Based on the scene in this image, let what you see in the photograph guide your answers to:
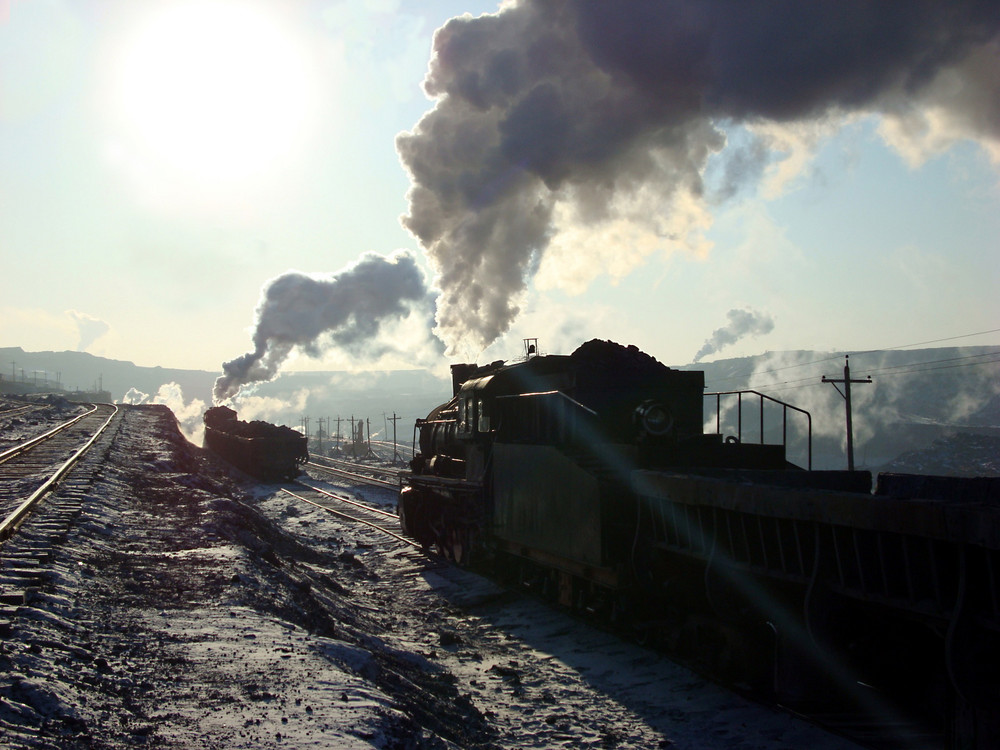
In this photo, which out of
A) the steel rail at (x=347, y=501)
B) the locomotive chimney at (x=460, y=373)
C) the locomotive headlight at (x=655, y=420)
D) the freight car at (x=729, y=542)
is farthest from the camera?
the steel rail at (x=347, y=501)

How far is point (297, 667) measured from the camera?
5957 mm

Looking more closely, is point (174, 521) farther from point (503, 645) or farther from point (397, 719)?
point (397, 719)

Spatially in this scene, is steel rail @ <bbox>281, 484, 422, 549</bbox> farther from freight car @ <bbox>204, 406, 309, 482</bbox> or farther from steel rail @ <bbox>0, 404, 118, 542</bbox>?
steel rail @ <bbox>0, 404, 118, 542</bbox>

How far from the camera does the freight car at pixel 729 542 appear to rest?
4816 mm

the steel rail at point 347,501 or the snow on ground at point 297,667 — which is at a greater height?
the snow on ground at point 297,667

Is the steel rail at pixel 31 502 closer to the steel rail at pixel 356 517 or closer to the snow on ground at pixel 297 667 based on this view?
the snow on ground at pixel 297 667

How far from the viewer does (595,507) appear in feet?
27.0

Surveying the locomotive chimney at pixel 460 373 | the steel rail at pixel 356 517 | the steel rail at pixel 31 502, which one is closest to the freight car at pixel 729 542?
the locomotive chimney at pixel 460 373

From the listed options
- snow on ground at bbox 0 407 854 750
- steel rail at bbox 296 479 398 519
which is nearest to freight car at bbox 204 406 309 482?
steel rail at bbox 296 479 398 519

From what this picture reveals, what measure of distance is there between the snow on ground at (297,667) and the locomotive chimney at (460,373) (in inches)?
183

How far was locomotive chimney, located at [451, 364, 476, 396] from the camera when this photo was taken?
15469 millimetres

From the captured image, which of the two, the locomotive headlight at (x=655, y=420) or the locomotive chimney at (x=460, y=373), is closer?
the locomotive headlight at (x=655, y=420)

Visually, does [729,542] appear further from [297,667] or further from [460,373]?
[460,373]

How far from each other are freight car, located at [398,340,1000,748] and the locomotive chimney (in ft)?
8.26
